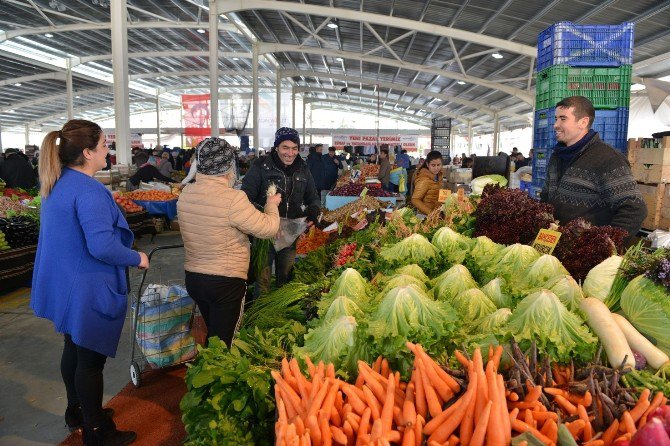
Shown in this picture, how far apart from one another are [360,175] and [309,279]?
662 cm

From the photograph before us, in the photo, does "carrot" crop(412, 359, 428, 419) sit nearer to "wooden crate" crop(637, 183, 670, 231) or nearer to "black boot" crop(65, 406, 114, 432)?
"black boot" crop(65, 406, 114, 432)

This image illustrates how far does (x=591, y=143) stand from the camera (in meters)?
2.92

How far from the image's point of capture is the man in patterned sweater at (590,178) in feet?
9.03

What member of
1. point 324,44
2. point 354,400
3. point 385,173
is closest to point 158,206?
point 385,173

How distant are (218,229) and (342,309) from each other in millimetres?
1105

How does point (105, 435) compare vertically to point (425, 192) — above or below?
below

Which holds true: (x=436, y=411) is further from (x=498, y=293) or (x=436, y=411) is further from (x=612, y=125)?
A: (x=612, y=125)

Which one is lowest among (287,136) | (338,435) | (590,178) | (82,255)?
(338,435)

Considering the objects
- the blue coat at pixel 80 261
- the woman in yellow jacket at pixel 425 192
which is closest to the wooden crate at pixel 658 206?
the woman in yellow jacket at pixel 425 192

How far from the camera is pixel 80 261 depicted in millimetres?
2465

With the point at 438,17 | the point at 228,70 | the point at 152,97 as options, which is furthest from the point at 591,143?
the point at 152,97

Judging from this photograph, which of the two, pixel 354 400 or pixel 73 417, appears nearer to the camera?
pixel 354 400

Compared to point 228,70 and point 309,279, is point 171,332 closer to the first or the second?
point 309,279

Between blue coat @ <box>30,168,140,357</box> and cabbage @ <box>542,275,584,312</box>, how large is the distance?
2.04 metres
